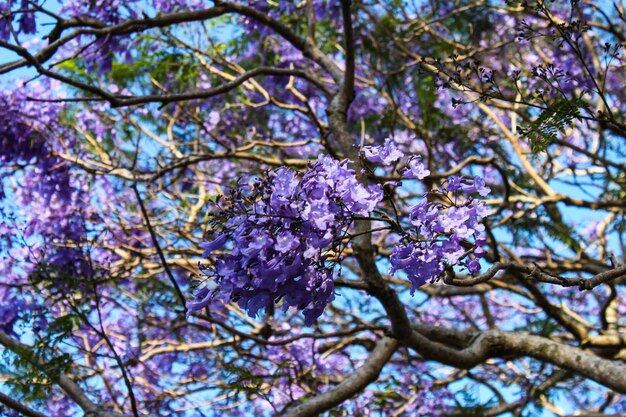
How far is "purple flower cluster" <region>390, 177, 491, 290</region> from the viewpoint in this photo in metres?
1.67

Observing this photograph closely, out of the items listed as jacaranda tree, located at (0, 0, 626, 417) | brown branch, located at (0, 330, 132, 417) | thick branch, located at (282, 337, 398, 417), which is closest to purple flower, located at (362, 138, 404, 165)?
jacaranda tree, located at (0, 0, 626, 417)

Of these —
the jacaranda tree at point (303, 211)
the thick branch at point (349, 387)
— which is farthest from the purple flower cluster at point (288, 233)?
the thick branch at point (349, 387)

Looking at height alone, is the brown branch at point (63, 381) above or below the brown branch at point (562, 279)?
above

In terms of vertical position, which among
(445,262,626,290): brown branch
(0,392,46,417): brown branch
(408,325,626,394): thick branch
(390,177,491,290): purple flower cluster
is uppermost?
(408,325,626,394): thick branch

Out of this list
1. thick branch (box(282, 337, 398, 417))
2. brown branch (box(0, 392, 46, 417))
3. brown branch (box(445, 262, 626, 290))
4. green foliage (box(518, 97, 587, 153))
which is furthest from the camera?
thick branch (box(282, 337, 398, 417))

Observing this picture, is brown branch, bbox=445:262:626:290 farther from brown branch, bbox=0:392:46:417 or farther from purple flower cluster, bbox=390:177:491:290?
brown branch, bbox=0:392:46:417

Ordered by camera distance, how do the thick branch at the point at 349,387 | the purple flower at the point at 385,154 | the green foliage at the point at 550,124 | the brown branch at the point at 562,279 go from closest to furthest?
the brown branch at the point at 562,279 → the purple flower at the point at 385,154 → the green foliage at the point at 550,124 → the thick branch at the point at 349,387

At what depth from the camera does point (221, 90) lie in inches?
141

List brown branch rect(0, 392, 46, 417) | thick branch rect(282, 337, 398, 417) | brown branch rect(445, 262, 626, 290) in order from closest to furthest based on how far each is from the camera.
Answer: brown branch rect(445, 262, 626, 290)
brown branch rect(0, 392, 46, 417)
thick branch rect(282, 337, 398, 417)

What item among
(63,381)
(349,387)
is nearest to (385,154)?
(349,387)

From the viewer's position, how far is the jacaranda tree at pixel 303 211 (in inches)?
68.6

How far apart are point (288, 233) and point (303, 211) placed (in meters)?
0.06

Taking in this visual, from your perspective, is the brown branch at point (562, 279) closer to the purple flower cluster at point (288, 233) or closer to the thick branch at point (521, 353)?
the purple flower cluster at point (288, 233)

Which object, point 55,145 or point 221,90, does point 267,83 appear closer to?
point 55,145
